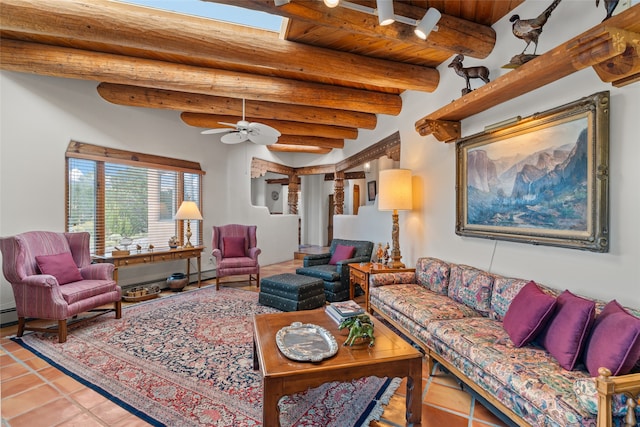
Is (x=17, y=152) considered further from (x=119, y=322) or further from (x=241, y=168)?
(x=241, y=168)

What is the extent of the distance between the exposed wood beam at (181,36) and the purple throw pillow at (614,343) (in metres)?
2.79

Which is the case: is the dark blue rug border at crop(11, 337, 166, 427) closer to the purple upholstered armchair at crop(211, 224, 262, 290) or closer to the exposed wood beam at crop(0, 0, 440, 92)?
the purple upholstered armchair at crop(211, 224, 262, 290)

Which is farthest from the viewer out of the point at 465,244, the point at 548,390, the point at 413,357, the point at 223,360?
the point at 465,244

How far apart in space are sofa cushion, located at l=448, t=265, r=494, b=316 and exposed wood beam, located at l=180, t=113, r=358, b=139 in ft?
11.7

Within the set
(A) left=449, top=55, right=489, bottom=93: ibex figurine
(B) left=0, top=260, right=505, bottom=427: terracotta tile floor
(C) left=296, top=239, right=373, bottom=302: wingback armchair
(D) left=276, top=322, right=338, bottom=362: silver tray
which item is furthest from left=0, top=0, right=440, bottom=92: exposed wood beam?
(B) left=0, top=260, right=505, bottom=427: terracotta tile floor

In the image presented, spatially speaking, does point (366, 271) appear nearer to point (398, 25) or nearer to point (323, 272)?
point (323, 272)

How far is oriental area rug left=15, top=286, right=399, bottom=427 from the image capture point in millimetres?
1861

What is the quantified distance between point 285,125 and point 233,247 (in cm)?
239

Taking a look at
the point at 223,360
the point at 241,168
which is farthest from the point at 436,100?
the point at 241,168

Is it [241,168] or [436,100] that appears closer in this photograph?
[436,100]

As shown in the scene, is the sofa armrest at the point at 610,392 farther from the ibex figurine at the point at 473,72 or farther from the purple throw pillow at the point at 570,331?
the ibex figurine at the point at 473,72

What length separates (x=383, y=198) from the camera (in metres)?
3.69

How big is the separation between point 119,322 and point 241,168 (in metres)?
3.72

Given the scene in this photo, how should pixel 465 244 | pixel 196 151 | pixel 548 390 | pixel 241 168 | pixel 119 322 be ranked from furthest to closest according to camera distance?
pixel 241 168 → pixel 196 151 → pixel 119 322 → pixel 465 244 → pixel 548 390
